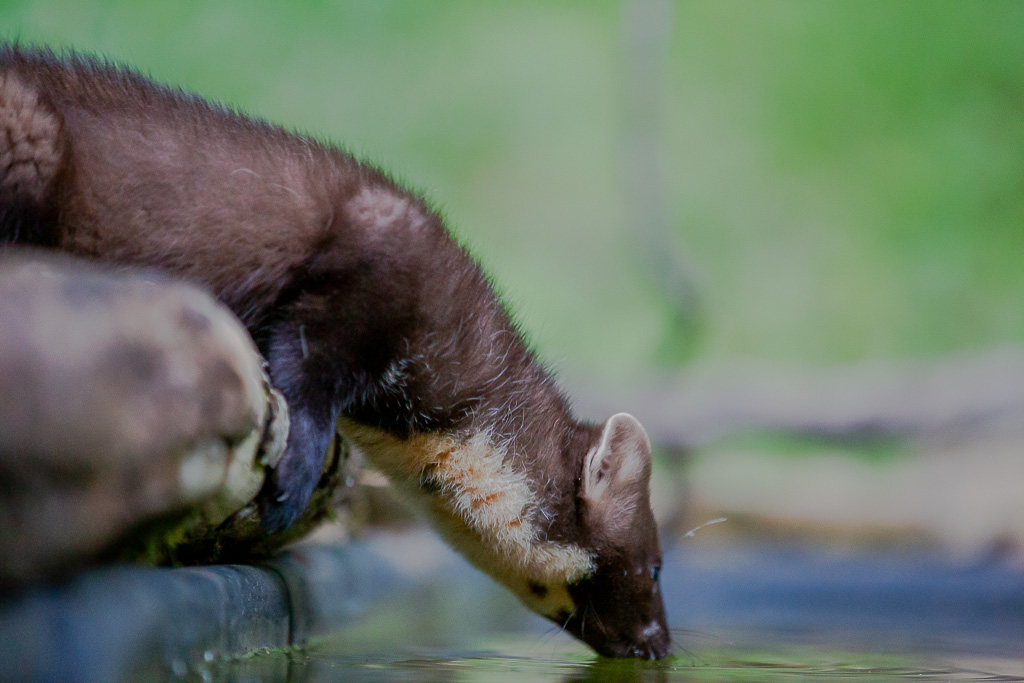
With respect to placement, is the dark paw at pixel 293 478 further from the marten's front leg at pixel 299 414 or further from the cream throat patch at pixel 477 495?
the cream throat patch at pixel 477 495

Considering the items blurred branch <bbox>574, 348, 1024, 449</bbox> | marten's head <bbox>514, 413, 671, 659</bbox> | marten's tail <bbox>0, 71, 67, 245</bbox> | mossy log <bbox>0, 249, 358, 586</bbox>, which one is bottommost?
mossy log <bbox>0, 249, 358, 586</bbox>

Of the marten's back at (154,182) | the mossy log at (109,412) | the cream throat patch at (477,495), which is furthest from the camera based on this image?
the cream throat patch at (477,495)

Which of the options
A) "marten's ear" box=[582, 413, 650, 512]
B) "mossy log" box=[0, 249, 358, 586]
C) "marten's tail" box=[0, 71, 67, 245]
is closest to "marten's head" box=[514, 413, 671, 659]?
"marten's ear" box=[582, 413, 650, 512]

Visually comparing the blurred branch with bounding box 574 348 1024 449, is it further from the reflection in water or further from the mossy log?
the mossy log

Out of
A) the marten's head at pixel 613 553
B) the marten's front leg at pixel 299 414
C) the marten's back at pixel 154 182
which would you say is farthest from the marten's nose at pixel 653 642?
the marten's back at pixel 154 182

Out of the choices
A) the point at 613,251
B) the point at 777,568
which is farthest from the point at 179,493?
the point at 613,251

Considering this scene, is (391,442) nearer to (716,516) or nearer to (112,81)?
(112,81)
